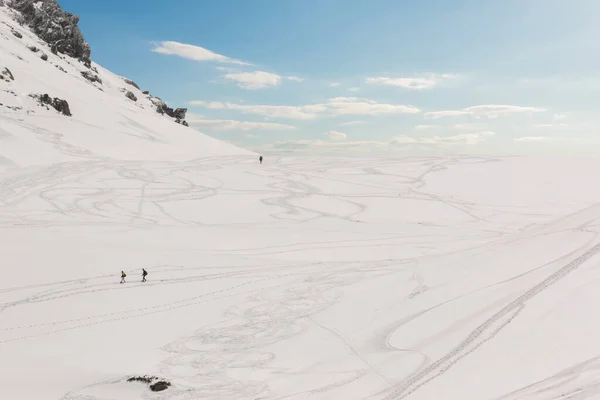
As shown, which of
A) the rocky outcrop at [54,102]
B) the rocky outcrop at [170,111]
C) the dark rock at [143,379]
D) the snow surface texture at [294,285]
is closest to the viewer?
the snow surface texture at [294,285]

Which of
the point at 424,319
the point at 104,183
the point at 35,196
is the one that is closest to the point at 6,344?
the point at 424,319

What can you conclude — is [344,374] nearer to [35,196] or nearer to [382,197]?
[382,197]

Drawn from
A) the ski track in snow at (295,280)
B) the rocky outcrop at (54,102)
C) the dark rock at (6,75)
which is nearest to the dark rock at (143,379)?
the ski track in snow at (295,280)

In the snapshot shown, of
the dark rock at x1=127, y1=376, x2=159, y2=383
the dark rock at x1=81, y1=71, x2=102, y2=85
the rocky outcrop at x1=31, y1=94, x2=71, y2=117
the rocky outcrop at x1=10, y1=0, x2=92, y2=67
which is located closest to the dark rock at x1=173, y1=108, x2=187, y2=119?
the rocky outcrop at x1=10, y1=0, x2=92, y2=67

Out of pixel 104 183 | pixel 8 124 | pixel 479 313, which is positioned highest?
pixel 8 124

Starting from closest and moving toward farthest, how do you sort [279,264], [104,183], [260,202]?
[279,264] → [260,202] → [104,183]

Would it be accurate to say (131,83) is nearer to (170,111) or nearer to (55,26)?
(170,111)

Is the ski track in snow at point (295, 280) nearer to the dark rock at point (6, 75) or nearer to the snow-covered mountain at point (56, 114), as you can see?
the snow-covered mountain at point (56, 114)
